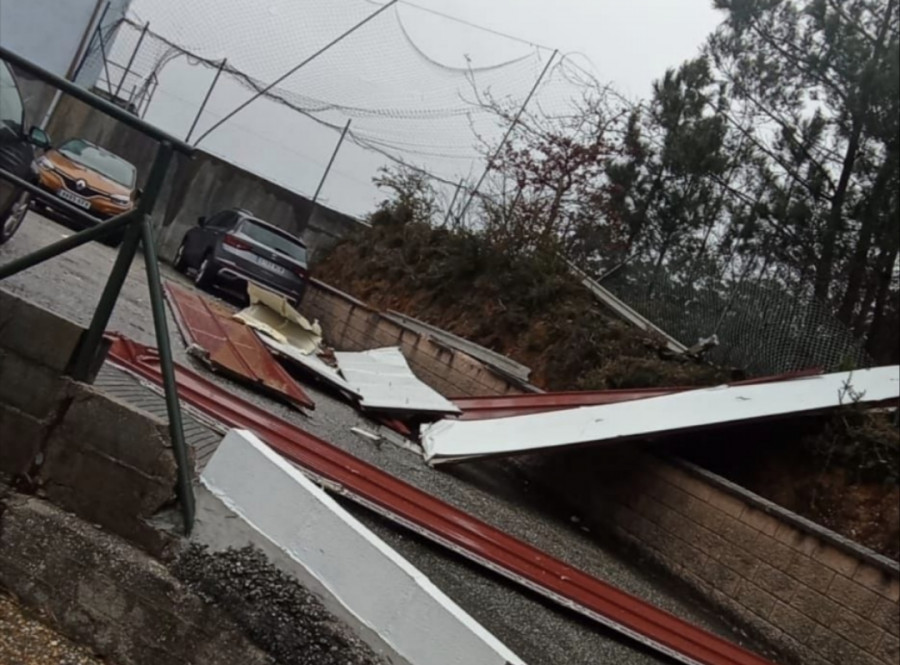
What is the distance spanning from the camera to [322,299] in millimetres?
13984

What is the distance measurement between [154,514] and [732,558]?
4352 millimetres

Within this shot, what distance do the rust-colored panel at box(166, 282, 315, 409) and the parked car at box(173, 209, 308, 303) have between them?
171 inches

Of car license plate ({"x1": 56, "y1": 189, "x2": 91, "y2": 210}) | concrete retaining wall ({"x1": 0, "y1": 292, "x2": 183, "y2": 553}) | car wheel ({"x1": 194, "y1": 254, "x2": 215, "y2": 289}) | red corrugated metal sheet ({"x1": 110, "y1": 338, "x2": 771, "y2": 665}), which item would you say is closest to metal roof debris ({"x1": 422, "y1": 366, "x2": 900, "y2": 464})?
red corrugated metal sheet ({"x1": 110, "y1": 338, "x2": 771, "y2": 665})

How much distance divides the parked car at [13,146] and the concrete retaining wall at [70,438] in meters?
1.47

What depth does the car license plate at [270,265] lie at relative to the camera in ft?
44.7

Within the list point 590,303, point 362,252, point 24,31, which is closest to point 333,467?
point 590,303

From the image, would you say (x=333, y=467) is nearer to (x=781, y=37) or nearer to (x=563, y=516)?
(x=563, y=516)

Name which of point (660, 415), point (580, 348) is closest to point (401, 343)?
point (580, 348)

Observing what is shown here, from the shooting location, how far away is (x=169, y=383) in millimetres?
3053

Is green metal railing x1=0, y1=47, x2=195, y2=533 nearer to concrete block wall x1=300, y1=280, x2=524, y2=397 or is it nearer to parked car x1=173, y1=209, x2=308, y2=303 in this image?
concrete block wall x1=300, y1=280, x2=524, y2=397

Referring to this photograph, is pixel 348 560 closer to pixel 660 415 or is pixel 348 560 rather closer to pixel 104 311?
pixel 104 311

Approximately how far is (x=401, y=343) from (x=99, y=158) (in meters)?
4.12

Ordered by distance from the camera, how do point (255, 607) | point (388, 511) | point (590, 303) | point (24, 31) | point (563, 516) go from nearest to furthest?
point (255, 607), point (388, 511), point (563, 516), point (590, 303), point (24, 31)

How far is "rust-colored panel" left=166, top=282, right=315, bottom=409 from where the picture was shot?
6.73 metres
